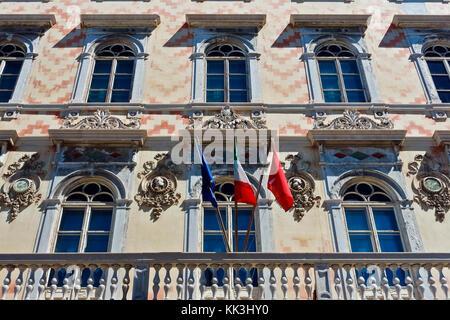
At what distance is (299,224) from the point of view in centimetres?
1109

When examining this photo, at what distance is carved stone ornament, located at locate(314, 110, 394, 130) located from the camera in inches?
498

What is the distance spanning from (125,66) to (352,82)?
5.96 meters

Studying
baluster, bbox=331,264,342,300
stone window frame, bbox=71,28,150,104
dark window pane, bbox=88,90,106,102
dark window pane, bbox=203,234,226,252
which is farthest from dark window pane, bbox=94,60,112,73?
baluster, bbox=331,264,342,300

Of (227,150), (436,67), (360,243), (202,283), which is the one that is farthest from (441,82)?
(202,283)

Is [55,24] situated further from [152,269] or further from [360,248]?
[360,248]

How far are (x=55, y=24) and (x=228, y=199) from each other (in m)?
7.59

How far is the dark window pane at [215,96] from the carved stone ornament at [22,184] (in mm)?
4280

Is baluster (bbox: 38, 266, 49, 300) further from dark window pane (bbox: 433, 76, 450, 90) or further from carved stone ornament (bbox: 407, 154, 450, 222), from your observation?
dark window pane (bbox: 433, 76, 450, 90)

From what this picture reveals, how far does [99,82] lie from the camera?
13797mm

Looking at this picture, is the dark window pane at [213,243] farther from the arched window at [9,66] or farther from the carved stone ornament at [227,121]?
the arched window at [9,66]

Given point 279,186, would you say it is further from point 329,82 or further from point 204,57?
point 204,57

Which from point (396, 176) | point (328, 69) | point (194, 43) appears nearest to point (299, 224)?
point (396, 176)

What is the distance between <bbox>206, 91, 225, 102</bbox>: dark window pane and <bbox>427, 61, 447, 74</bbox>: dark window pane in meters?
5.64
